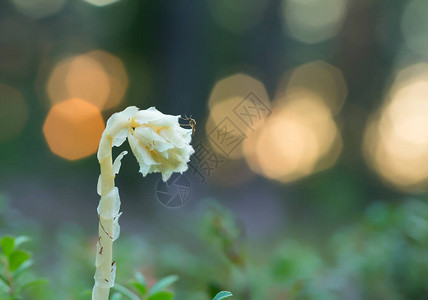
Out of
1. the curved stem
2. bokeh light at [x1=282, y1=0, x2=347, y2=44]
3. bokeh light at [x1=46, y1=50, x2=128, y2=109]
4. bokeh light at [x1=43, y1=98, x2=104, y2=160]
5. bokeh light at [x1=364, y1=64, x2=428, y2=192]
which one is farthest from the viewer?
bokeh light at [x1=282, y1=0, x2=347, y2=44]

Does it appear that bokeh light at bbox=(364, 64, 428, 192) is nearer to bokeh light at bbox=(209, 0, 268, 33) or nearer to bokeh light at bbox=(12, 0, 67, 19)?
bokeh light at bbox=(209, 0, 268, 33)

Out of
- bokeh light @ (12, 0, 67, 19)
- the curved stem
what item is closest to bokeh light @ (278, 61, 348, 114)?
bokeh light @ (12, 0, 67, 19)

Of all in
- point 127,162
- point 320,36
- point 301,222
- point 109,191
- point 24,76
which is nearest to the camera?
point 109,191

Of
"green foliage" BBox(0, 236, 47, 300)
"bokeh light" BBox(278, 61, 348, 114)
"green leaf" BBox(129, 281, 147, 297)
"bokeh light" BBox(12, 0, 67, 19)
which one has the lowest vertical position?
"bokeh light" BBox(278, 61, 348, 114)

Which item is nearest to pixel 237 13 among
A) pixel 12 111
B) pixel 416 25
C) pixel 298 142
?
pixel 298 142

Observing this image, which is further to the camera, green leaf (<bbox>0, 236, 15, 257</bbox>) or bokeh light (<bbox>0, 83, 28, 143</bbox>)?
bokeh light (<bbox>0, 83, 28, 143</bbox>)

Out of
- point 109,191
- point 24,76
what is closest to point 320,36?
point 24,76

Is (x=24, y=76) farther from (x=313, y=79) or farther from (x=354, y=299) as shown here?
(x=354, y=299)
